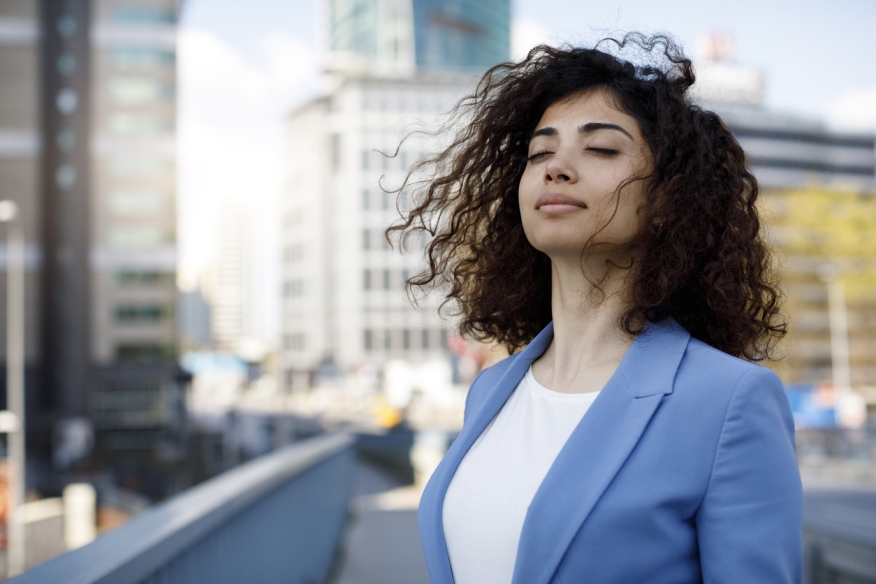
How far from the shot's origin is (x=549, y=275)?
2354 millimetres

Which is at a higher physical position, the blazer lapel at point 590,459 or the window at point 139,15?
the window at point 139,15

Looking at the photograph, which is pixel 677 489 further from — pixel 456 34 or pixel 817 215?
pixel 456 34

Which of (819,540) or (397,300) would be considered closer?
(819,540)

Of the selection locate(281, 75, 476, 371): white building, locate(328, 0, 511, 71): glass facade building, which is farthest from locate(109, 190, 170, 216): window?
locate(328, 0, 511, 71): glass facade building

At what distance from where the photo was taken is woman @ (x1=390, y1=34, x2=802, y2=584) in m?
1.40

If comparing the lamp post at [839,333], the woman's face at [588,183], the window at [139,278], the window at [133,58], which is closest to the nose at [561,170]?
the woman's face at [588,183]

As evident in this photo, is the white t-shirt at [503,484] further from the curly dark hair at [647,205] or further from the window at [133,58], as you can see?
the window at [133,58]

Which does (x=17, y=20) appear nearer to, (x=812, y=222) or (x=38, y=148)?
(x=38, y=148)

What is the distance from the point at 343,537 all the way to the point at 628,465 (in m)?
7.26

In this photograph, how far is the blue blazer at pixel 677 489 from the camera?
1368mm

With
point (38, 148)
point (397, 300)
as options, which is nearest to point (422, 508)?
point (38, 148)

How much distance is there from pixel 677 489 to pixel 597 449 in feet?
0.60

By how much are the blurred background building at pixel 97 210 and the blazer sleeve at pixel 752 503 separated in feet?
150

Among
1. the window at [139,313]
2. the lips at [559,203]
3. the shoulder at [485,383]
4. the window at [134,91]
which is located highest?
the window at [134,91]
